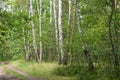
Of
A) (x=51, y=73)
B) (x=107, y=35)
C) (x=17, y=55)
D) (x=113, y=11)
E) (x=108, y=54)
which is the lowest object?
(x=17, y=55)

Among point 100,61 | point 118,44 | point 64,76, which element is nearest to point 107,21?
point 118,44

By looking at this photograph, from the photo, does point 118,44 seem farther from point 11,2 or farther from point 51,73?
point 11,2

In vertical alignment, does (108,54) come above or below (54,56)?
above

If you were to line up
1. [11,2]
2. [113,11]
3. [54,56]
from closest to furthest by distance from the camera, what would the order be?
[113,11] < [54,56] < [11,2]

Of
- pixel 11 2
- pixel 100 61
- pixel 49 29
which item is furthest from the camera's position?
pixel 11 2

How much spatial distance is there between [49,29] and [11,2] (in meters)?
13.6

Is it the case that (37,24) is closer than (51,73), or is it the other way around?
(51,73)

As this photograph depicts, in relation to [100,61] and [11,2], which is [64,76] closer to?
[100,61]

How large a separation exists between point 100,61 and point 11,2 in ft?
93.6

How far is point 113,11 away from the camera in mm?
16359

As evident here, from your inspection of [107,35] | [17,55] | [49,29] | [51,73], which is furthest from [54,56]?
[107,35]

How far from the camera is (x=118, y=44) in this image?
713 inches

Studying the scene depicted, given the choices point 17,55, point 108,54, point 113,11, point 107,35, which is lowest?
point 17,55

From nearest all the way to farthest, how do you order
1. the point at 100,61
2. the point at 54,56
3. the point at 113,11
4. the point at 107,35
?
the point at 113,11 → the point at 107,35 → the point at 100,61 → the point at 54,56
